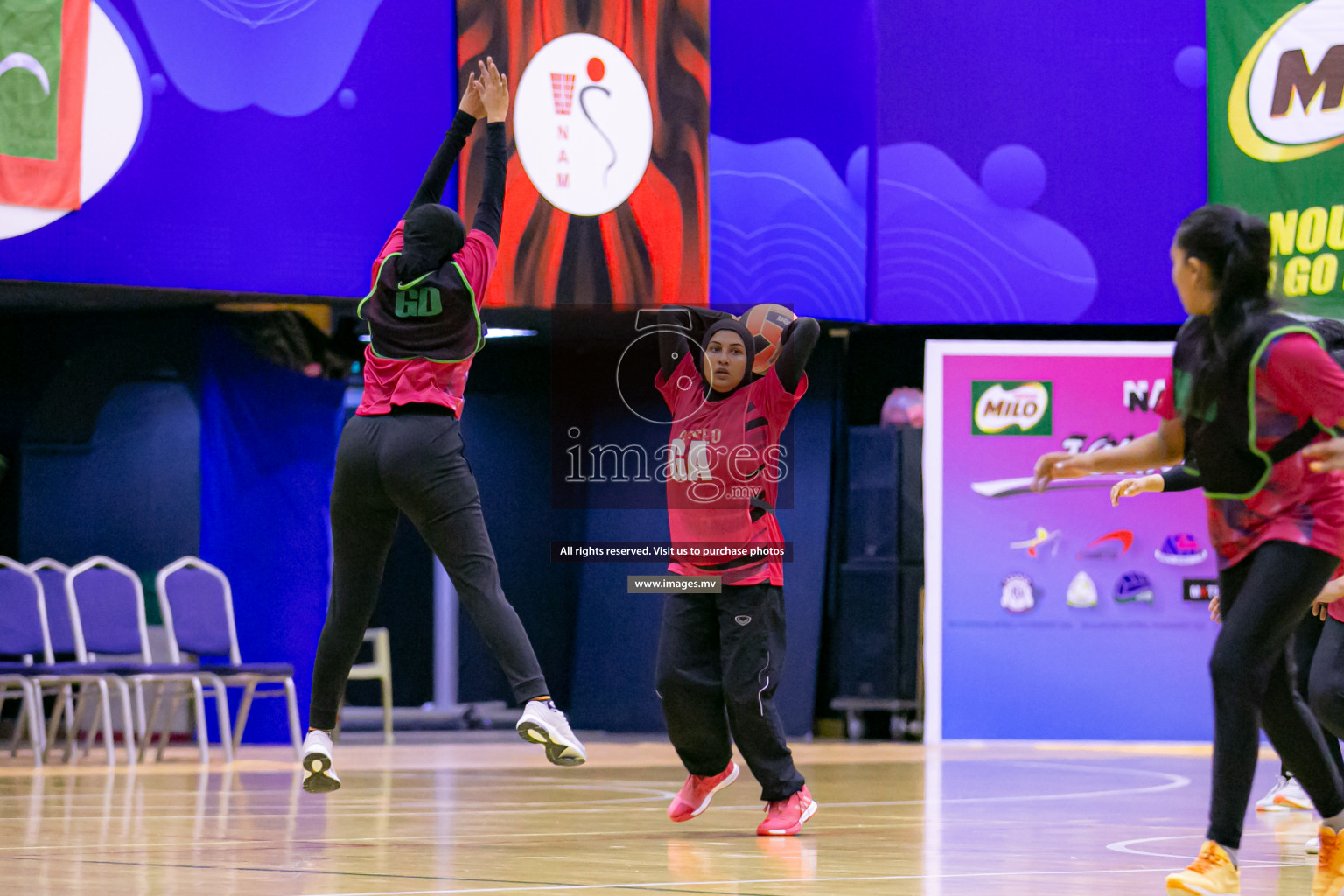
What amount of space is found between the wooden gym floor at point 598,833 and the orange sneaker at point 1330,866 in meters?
0.21

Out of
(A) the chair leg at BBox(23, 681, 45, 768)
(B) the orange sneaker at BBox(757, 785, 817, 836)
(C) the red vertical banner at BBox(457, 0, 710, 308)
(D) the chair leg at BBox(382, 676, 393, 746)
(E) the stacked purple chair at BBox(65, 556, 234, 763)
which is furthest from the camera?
(D) the chair leg at BBox(382, 676, 393, 746)

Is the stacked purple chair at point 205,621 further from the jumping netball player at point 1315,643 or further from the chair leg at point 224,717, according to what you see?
the jumping netball player at point 1315,643

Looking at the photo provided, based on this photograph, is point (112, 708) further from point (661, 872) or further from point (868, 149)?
point (661, 872)

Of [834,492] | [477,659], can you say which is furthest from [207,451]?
[834,492]

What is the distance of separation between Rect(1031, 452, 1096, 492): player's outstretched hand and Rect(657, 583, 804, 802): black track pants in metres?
1.57

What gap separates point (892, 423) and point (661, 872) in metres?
7.85

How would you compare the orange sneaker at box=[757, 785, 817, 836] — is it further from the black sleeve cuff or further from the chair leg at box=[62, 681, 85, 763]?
the chair leg at box=[62, 681, 85, 763]

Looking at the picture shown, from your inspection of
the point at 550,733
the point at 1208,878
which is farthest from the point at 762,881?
the point at 1208,878

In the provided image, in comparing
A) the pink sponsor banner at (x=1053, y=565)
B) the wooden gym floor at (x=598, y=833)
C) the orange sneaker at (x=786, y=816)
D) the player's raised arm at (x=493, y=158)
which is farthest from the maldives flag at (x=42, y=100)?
the orange sneaker at (x=786, y=816)

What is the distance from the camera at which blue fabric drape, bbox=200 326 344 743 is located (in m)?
10.3

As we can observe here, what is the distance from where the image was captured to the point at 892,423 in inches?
453

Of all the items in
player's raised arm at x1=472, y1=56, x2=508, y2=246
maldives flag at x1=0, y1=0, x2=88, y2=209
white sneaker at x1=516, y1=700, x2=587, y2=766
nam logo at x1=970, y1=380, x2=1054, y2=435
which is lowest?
white sneaker at x1=516, y1=700, x2=587, y2=766

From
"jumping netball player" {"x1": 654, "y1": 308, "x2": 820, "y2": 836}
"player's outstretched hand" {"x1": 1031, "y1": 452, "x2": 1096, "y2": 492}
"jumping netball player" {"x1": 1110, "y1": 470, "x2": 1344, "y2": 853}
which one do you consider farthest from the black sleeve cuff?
"jumping netball player" {"x1": 654, "y1": 308, "x2": 820, "y2": 836}

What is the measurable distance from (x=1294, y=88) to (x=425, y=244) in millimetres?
7965
